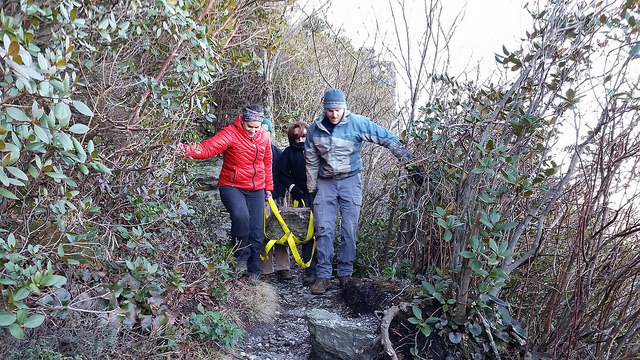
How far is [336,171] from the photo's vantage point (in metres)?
5.18

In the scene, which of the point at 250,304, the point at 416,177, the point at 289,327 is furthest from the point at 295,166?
the point at 416,177

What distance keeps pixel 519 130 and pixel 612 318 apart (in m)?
1.33

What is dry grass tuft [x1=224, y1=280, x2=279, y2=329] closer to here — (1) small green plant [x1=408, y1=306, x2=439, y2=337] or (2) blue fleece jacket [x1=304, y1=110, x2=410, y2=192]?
(2) blue fleece jacket [x1=304, y1=110, x2=410, y2=192]

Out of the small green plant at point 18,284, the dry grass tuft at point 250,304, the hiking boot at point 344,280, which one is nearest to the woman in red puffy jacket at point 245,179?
the dry grass tuft at point 250,304

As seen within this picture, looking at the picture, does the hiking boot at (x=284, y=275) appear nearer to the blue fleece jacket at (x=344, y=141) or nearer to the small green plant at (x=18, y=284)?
the blue fleece jacket at (x=344, y=141)

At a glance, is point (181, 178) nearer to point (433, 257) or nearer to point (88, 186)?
point (88, 186)

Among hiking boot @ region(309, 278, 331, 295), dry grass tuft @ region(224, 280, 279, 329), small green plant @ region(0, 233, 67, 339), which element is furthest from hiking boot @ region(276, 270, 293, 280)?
small green plant @ region(0, 233, 67, 339)

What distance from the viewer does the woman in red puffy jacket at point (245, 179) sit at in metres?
5.35

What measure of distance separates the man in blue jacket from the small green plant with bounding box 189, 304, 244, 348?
1591mm

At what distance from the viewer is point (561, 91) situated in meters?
3.09

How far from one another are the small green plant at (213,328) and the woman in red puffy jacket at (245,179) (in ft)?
4.75

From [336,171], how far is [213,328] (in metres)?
2.15

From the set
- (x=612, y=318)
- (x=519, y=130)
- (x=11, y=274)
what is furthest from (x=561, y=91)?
(x=11, y=274)

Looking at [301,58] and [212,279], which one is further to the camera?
[301,58]
